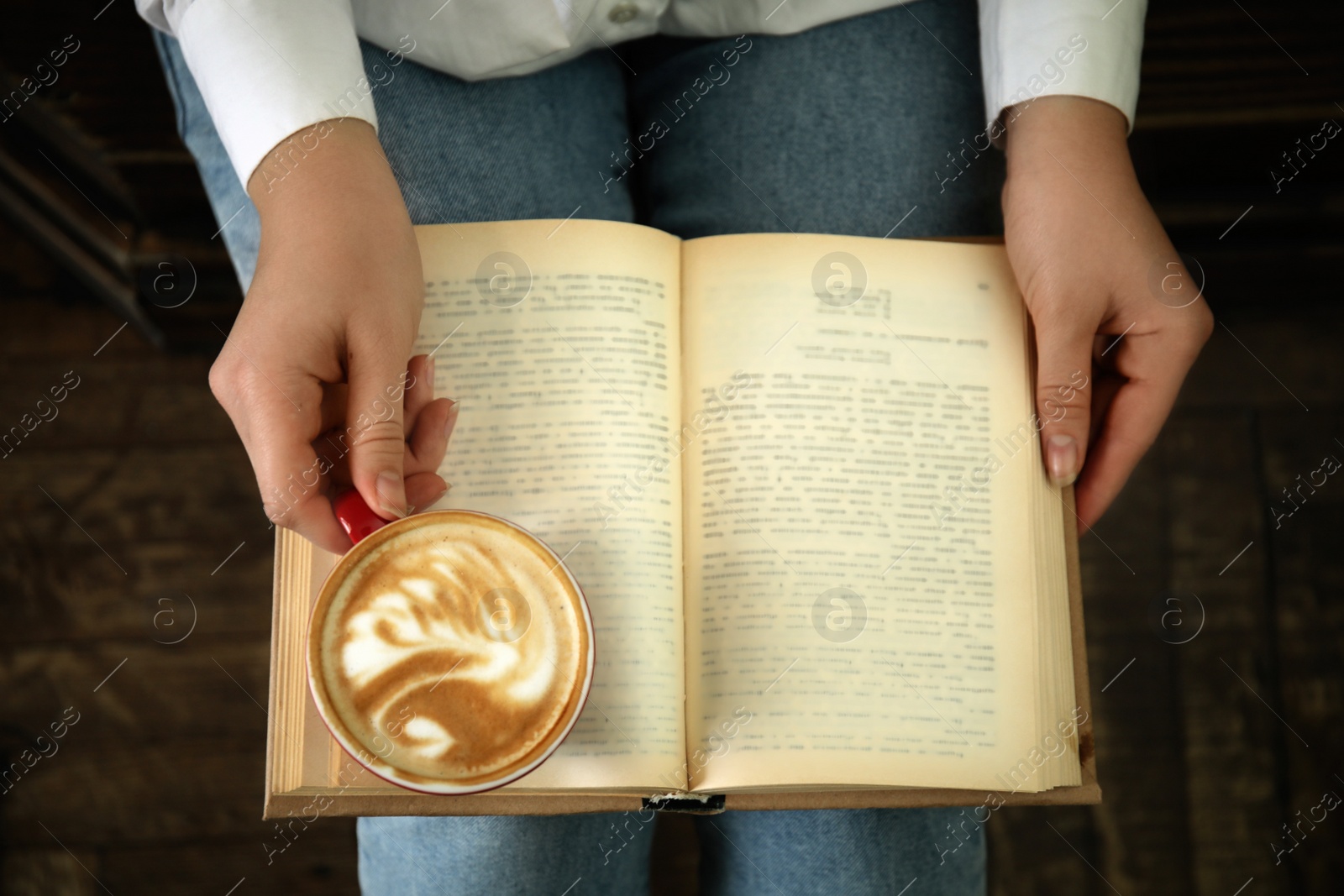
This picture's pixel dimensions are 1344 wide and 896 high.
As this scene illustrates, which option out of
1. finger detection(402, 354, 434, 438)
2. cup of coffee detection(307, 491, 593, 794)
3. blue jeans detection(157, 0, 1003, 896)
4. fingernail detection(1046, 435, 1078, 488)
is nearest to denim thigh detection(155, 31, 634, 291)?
blue jeans detection(157, 0, 1003, 896)

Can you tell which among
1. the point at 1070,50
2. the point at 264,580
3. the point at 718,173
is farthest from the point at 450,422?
the point at 264,580

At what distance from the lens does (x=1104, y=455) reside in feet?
2.45

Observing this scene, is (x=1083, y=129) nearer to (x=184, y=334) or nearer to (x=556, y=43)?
(x=556, y=43)

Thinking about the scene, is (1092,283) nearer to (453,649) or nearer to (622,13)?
(622,13)

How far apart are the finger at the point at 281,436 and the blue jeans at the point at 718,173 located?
0.21 metres

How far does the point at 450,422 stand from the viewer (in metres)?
0.68

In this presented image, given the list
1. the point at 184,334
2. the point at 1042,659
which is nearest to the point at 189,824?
the point at 184,334

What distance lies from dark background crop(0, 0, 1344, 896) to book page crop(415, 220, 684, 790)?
0.62m

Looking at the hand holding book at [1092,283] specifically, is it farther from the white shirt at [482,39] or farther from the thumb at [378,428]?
the thumb at [378,428]

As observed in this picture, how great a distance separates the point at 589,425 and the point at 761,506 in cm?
15

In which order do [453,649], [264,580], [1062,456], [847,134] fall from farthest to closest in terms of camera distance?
[264,580] → [847,134] → [1062,456] → [453,649]

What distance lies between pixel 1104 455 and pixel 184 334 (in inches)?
47.7

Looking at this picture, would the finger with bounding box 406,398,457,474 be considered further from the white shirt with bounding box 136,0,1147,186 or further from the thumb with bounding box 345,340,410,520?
the white shirt with bounding box 136,0,1147,186

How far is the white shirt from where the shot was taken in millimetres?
652
